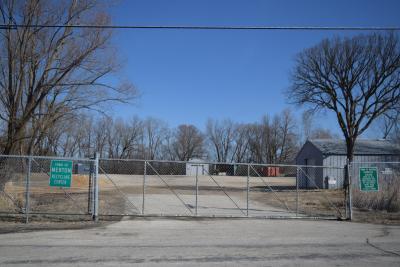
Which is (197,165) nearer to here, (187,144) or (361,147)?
(361,147)

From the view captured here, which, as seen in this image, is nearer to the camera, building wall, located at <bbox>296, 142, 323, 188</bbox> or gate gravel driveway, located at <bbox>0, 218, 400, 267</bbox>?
gate gravel driveway, located at <bbox>0, 218, 400, 267</bbox>

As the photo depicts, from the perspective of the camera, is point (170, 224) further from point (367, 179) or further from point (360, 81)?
point (360, 81)

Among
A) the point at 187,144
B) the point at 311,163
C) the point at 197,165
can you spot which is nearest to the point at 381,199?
the point at 197,165

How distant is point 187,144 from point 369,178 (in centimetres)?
10236

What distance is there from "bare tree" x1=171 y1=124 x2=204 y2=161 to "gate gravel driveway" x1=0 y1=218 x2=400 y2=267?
102 m

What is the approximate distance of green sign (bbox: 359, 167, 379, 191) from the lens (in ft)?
53.0

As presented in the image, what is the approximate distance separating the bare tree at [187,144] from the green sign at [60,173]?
101 metres

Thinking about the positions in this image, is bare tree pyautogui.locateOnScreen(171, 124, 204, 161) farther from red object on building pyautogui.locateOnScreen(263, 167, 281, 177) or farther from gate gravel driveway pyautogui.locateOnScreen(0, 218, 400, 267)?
gate gravel driveway pyautogui.locateOnScreen(0, 218, 400, 267)

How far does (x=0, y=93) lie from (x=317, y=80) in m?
25.3

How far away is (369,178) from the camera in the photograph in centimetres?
1619

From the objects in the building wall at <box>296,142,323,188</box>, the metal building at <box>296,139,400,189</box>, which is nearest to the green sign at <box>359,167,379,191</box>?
the metal building at <box>296,139,400,189</box>

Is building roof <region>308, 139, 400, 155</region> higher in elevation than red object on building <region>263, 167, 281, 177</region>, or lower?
higher

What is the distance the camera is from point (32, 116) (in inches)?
792

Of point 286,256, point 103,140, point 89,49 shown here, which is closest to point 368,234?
point 286,256
